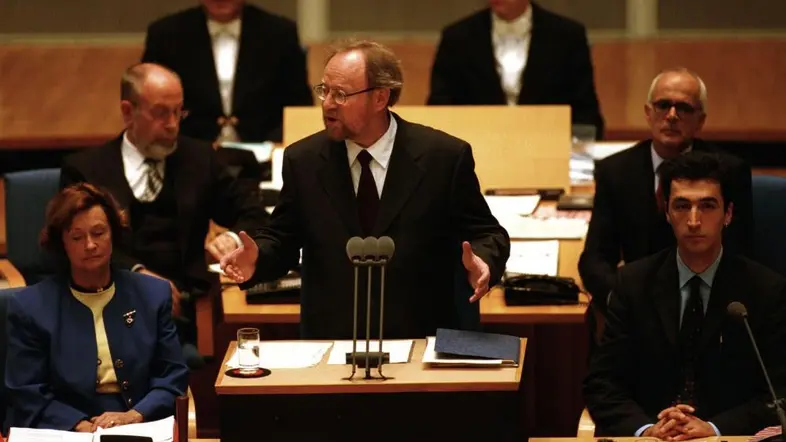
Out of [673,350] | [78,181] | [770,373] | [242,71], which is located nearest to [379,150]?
[673,350]

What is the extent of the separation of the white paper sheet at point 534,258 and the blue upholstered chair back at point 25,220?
5.81ft

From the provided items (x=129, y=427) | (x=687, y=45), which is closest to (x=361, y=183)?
(x=129, y=427)

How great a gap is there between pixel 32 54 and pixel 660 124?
5052 mm

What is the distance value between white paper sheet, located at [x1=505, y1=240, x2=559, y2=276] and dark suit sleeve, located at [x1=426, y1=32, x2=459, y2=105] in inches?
72.1

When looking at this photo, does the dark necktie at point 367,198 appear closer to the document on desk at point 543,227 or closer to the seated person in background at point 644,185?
the seated person in background at point 644,185

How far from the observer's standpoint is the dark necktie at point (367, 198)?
4.20 meters

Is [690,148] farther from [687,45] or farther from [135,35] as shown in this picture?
[135,35]

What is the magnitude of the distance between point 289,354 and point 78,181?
6.67 ft

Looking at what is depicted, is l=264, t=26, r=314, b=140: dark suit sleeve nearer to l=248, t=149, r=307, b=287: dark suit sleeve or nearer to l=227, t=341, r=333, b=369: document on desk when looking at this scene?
l=248, t=149, r=307, b=287: dark suit sleeve

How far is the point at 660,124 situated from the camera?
17.2 feet

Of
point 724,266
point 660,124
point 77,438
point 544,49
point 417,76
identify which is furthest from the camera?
point 417,76

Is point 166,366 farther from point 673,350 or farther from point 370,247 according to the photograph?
point 673,350

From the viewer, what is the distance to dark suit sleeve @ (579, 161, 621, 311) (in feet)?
16.5

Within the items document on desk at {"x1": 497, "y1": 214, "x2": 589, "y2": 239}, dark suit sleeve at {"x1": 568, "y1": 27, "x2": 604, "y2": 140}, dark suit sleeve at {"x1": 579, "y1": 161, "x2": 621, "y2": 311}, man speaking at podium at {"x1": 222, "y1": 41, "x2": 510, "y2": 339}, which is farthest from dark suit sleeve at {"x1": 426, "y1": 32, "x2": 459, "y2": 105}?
man speaking at podium at {"x1": 222, "y1": 41, "x2": 510, "y2": 339}
